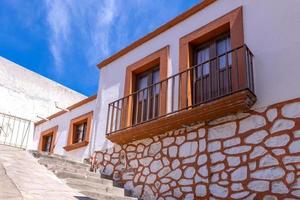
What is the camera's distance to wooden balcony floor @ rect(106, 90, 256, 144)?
17.3ft

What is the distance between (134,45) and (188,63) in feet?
6.46

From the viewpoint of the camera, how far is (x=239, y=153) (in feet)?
17.3

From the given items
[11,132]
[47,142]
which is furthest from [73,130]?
[11,132]

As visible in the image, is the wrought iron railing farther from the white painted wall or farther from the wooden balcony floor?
the wooden balcony floor

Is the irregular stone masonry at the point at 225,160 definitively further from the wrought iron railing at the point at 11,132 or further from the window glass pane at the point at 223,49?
the wrought iron railing at the point at 11,132

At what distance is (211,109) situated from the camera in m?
5.55

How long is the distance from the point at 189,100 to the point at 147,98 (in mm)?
1447

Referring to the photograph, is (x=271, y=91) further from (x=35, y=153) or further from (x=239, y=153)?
(x=35, y=153)

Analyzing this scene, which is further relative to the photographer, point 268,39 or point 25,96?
point 25,96

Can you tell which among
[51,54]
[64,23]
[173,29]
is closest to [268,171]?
[173,29]

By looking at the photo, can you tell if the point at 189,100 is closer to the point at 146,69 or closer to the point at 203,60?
the point at 203,60

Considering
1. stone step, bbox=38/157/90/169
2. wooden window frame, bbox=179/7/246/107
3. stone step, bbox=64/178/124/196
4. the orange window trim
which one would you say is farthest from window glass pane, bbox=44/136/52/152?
wooden window frame, bbox=179/7/246/107

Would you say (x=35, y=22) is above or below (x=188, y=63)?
above

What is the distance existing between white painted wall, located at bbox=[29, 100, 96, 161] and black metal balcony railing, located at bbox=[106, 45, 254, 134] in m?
1.43
